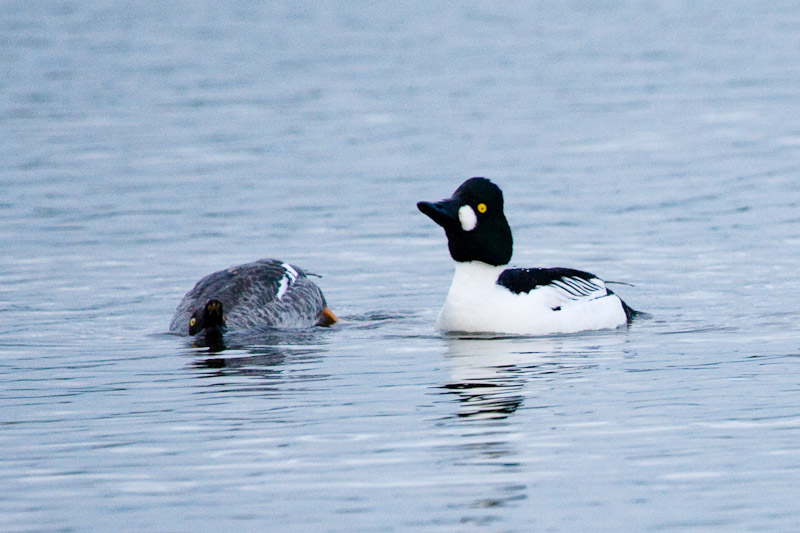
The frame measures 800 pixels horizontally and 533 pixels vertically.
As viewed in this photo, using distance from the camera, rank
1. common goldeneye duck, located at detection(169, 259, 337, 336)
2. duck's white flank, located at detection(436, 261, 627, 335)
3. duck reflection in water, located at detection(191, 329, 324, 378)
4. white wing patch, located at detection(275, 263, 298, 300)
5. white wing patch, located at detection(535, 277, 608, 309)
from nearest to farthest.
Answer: duck reflection in water, located at detection(191, 329, 324, 378) → duck's white flank, located at detection(436, 261, 627, 335) → white wing patch, located at detection(535, 277, 608, 309) → common goldeneye duck, located at detection(169, 259, 337, 336) → white wing patch, located at detection(275, 263, 298, 300)

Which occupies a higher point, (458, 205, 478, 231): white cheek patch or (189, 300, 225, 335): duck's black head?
(458, 205, 478, 231): white cheek patch

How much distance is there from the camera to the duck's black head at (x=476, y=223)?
1509 cm

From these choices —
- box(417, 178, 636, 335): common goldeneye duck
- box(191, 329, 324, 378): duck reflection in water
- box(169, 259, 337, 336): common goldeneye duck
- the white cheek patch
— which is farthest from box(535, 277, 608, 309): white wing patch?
box(169, 259, 337, 336): common goldeneye duck

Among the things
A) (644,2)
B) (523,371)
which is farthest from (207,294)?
(644,2)

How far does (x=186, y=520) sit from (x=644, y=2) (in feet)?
142

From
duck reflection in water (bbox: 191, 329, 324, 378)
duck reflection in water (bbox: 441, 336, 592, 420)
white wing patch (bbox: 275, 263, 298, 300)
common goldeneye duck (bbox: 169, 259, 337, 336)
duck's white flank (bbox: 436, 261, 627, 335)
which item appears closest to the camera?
duck reflection in water (bbox: 441, 336, 592, 420)

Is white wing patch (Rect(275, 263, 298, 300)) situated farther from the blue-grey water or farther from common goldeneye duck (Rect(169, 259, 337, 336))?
the blue-grey water

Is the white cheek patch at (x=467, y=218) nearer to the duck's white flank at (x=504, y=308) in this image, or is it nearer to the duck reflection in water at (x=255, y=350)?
the duck's white flank at (x=504, y=308)

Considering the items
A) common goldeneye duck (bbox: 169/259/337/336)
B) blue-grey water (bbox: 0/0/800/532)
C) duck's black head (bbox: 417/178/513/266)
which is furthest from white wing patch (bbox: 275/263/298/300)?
duck's black head (bbox: 417/178/513/266)

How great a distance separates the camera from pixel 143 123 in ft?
98.7

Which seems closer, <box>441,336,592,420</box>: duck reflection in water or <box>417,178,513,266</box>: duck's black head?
Answer: <box>441,336,592,420</box>: duck reflection in water

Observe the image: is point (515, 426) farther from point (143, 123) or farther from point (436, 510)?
point (143, 123)

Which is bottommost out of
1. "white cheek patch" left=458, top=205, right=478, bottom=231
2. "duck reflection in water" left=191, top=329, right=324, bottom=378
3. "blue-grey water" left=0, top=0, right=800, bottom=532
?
"duck reflection in water" left=191, top=329, right=324, bottom=378

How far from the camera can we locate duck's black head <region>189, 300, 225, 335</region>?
50.3 ft
